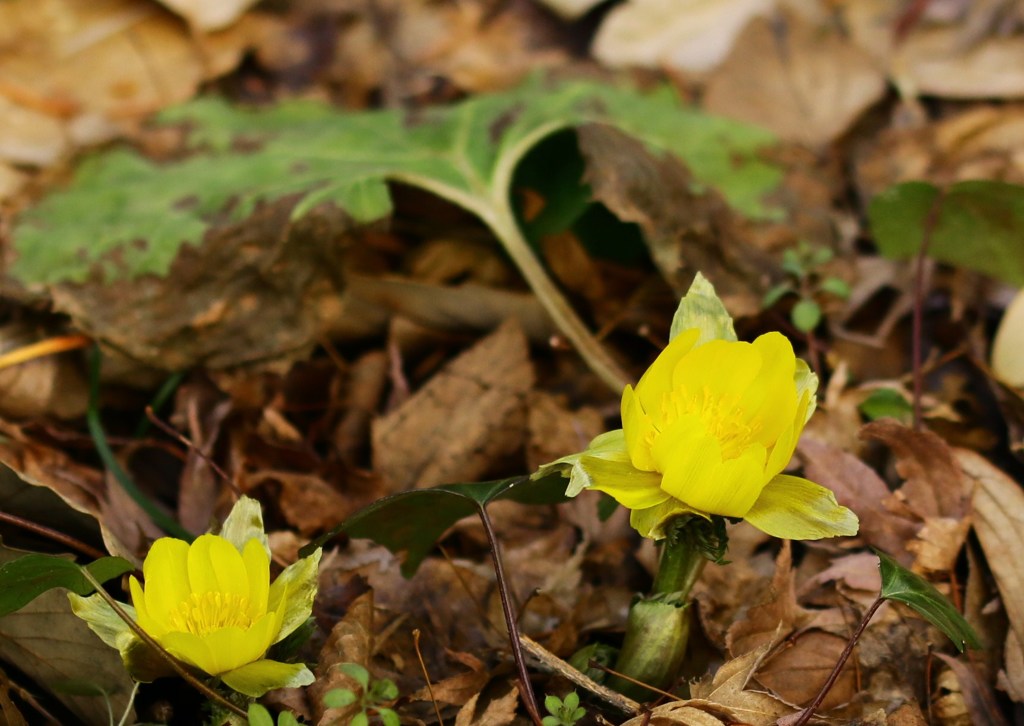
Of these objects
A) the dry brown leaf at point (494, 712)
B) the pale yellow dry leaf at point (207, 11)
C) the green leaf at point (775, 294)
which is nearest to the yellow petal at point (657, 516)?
the dry brown leaf at point (494, 712)

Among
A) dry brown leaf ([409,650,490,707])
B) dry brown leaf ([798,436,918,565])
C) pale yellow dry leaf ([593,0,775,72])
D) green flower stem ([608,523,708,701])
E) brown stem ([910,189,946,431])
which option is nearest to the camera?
green flower stem ([608,523,708,701])

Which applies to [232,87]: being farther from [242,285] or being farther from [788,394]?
[788,394]

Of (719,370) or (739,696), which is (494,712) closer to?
(739,696)

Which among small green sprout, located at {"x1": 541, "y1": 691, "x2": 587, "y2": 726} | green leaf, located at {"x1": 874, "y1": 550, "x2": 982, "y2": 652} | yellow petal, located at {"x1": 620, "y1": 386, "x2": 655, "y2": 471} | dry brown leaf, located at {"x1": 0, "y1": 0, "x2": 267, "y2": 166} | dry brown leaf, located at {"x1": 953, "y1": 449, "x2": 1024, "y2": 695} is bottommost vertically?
dry brown leaf, located at {"x1": 953, "y1": 449, "x2": 1024, "y2": 695}

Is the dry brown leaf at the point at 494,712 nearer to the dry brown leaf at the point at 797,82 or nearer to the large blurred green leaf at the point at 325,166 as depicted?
the large blurred green leaf at the point at 325,166

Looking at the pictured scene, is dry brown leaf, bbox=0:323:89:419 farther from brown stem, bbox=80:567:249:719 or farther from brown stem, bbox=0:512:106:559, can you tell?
Result: brown stem, bbox=80:567:249:719

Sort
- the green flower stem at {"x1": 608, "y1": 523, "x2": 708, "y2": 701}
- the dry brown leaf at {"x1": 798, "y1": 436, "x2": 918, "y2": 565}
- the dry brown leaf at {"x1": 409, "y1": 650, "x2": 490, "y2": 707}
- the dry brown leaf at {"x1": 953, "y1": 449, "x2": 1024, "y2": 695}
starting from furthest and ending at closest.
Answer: the dry brown leaf at {"x1": 798, "y1": 436, "x2": 918, "y2": 565} < the dry brown leaf at {"x1": 953, "y1": 449, "x2": 1024, "y2": 695} < the dry brown leaf at {"x1": 409, "y1": 650, "x2": 490, "y2": 707} < the green flower stem at {"x1": 608, "y1": 523, "x2": 708, "y2": 701}

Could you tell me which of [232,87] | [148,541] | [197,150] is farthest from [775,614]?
[232,87]

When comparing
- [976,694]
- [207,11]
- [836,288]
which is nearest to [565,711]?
[976,694]

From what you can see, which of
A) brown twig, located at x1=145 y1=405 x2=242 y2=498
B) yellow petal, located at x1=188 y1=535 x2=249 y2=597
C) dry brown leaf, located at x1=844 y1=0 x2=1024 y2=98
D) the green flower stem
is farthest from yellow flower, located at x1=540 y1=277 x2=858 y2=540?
dry brown leaf, located at x1=844 y1=0 x2=1024 y2=98
